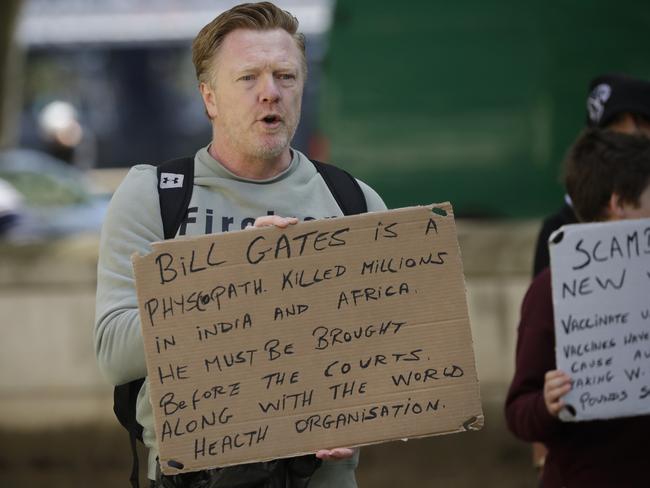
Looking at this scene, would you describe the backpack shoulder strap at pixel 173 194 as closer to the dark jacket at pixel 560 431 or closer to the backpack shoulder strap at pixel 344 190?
the backpack shoulder strap at pixel 344 190

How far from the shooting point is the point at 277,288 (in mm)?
3010

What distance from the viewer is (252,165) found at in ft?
10.5

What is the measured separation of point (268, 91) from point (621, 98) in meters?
1.66

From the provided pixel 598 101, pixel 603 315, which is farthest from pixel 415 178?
pixel 603 315

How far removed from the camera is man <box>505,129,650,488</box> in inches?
138

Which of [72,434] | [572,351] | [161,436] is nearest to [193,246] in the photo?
[161,436]

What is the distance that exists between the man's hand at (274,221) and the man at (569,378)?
84cm

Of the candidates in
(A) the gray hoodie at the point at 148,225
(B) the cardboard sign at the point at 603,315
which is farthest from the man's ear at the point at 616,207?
(A) the gray hoodie at the point at 148,225

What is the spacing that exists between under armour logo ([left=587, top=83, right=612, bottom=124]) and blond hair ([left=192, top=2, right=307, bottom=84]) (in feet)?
4.88

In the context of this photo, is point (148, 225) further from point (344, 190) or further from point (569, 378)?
point (569, 378)

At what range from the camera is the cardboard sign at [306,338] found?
2.96 m

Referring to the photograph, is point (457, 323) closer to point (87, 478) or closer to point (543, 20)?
point (87, 478)

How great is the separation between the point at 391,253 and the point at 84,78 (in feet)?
72.2

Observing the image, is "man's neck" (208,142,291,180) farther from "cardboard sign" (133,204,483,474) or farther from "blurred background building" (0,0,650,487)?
"blurred background building" (0,0,650,487)
